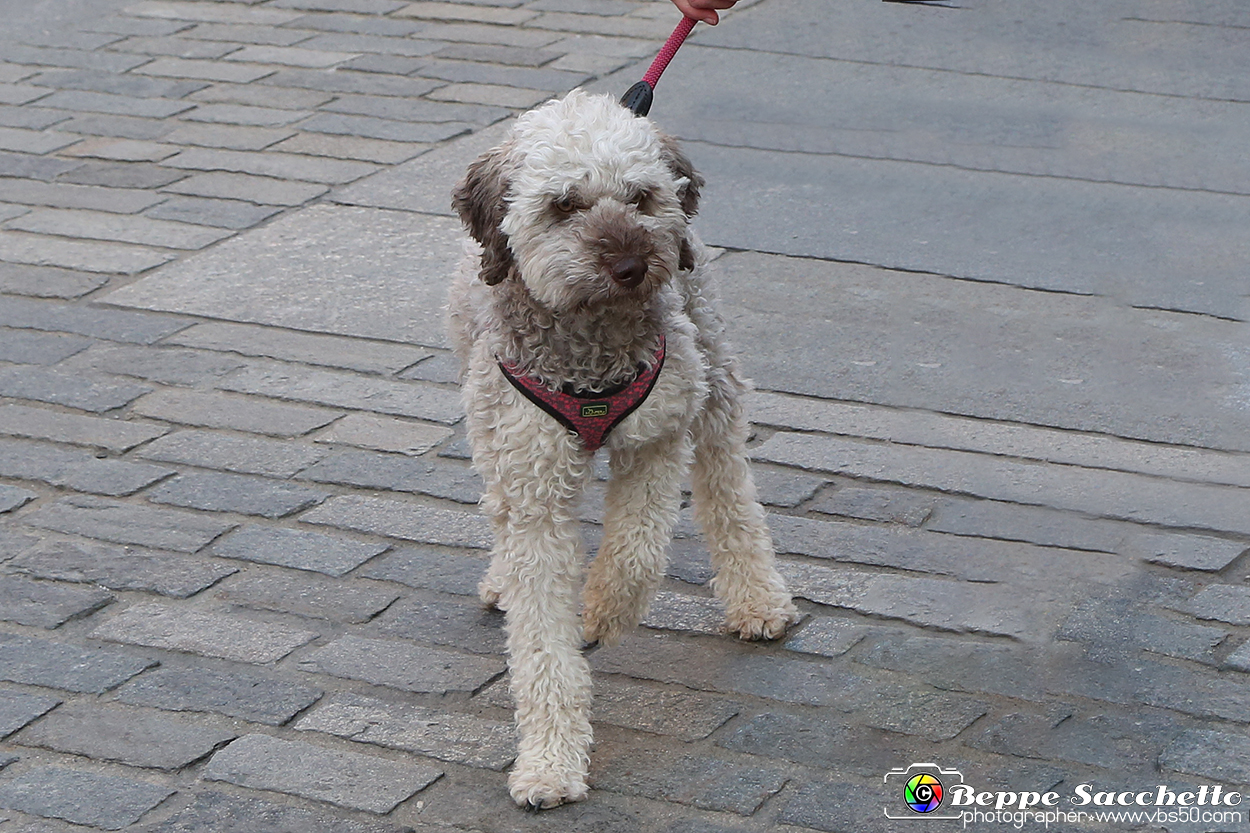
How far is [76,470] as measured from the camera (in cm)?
494

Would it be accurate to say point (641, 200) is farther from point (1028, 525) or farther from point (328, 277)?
point (328, 277)

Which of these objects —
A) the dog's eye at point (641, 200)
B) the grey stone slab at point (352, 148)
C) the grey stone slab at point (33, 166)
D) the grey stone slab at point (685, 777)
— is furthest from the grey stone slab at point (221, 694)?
the grey stone slab at point (33, 166)

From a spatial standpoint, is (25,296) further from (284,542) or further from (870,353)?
(870,353)

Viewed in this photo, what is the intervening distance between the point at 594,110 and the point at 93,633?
6.39ft

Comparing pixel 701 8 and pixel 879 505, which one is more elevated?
pixel 701 8

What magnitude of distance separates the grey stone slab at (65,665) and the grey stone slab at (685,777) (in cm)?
123

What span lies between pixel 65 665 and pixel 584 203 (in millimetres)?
1822

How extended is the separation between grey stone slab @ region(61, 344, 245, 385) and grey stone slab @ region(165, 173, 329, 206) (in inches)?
58.2

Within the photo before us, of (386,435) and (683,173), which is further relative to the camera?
(386,435)

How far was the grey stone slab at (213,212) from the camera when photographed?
22.5 ft

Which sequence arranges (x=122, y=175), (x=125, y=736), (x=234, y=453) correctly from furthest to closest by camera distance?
(x=122, y=175), (x=234, y=453), (x=125, y=736)

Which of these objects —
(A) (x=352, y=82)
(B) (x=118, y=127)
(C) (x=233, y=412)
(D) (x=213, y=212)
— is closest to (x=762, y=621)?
(C) (x=233, y=412)

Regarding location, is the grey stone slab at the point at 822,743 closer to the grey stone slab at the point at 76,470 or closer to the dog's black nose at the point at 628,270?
the dog's black nose at the point at 628,270

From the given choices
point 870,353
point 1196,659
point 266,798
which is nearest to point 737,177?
point 870,353
